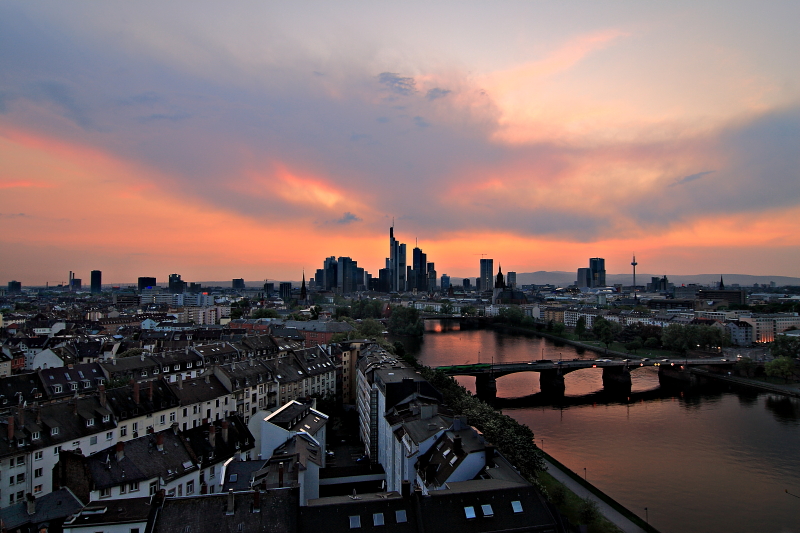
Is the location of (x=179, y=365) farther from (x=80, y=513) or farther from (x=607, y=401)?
(x=607, y=401)

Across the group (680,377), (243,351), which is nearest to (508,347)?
(680,377)

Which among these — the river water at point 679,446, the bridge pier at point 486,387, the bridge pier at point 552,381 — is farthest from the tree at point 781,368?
the bridge pier at point 486,387

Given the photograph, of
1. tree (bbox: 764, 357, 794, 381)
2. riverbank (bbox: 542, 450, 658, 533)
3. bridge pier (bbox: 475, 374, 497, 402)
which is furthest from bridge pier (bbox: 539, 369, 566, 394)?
riverbank (bbox: 542, 450, 658, 533)

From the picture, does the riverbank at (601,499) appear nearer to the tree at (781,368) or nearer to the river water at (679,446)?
the river water at (679,446)

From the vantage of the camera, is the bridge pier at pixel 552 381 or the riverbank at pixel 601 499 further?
the bridge pier at pixel 552 381

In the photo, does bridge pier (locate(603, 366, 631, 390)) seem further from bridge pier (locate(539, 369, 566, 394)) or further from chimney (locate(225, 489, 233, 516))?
chimney (locate(225, 489, 233, 516))

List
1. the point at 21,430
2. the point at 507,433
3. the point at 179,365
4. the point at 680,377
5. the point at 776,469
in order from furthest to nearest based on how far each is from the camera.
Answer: the point at 680,377 < the point at 179,365 < the point at 776,469 < the point at 507,433 < the point at 21,430
